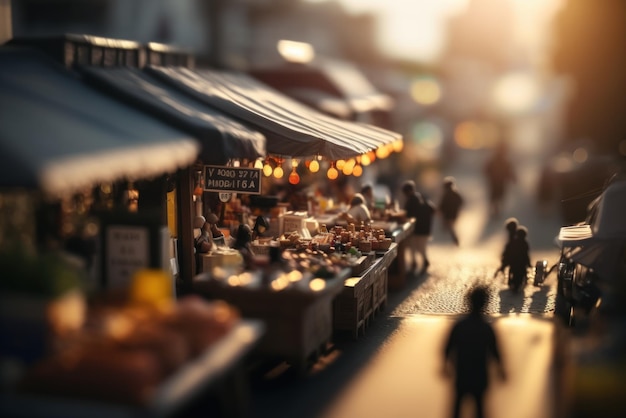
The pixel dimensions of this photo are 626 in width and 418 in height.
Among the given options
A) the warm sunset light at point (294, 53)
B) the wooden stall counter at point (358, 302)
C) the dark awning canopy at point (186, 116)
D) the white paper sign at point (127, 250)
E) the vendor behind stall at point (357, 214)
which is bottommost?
the wooden stall counter at point (358, 302)

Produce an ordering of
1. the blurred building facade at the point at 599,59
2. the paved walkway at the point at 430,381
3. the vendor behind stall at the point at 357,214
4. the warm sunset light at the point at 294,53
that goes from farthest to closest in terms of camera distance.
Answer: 1. the warm sunset light at the point at 294,53
2. the blurred building facade at the point at 599,59
3. the vendor behind stall at the point at 357,214
4. the paved walkway at the point at 430,381

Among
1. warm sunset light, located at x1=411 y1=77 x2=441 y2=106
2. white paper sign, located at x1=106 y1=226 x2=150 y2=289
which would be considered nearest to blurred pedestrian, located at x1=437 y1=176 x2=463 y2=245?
white paper sign, located at x1=106 y1=226 x2=150 y2=289

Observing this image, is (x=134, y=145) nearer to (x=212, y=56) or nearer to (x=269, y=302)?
(x=269, y=302)

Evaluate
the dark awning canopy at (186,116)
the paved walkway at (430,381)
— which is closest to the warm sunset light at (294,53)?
the dark awning canopy at (186,116)

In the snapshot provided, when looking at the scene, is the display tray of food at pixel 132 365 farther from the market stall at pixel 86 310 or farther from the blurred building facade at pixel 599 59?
the blurred building facade at pixel 599 59

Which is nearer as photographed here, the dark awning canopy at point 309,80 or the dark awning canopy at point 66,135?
the dark awning canopy at point 66,135

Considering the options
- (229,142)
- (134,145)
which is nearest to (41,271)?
(134,145)

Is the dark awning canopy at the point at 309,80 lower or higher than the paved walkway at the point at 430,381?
higher
